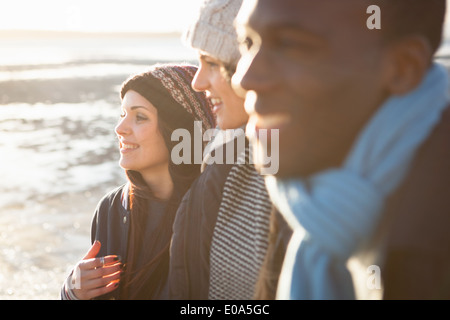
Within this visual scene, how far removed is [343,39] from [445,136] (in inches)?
10.6

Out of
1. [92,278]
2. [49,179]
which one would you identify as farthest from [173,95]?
[49,179]

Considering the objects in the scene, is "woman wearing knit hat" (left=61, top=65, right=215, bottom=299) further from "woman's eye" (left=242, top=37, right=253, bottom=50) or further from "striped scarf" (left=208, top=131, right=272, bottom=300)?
"woman's eye" (left=242, top=37, right=253, bottom=50)

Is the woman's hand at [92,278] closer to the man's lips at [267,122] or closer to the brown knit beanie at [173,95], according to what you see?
the brown knit beanie at [173,95]

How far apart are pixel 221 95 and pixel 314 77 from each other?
122 cm

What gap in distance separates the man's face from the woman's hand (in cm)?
161

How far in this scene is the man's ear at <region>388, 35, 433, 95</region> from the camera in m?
1.10

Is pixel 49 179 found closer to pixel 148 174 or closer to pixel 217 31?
pixel 148 174

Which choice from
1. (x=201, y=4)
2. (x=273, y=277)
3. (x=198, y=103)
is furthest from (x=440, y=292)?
(x=198, y=103)

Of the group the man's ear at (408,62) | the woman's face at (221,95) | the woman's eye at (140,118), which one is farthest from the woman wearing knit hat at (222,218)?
the man's ear at (408,62)

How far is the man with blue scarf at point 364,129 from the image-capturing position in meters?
1.03

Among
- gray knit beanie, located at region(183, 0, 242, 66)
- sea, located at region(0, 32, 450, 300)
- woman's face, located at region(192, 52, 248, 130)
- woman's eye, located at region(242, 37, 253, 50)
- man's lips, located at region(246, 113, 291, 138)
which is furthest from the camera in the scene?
sea, located at region(0, 32, 450, 300)

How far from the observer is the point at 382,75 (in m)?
1.11

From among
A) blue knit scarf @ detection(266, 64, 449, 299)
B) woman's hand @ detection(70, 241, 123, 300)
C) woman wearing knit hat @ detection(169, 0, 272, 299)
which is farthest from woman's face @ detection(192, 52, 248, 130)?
blue knit scarf @ detection(266, 64, 449, 299)

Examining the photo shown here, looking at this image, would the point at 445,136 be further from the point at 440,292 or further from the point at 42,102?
the point at 42,102
